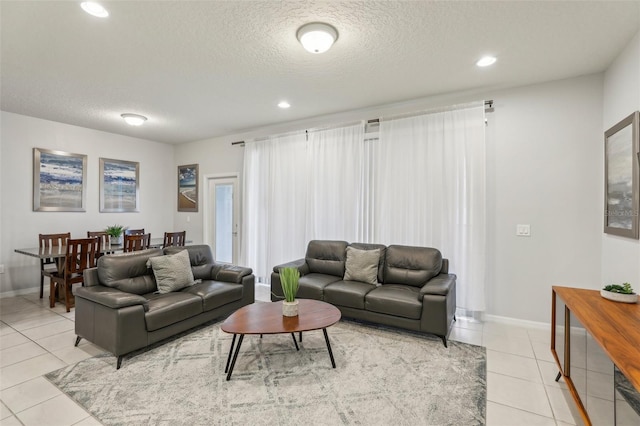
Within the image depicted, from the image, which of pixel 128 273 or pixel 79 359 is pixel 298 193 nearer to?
pixel 128 273

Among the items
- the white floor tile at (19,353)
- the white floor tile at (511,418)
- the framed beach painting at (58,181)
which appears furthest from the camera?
the framed beach painting at (58,181)

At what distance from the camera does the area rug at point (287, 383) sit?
1987mm

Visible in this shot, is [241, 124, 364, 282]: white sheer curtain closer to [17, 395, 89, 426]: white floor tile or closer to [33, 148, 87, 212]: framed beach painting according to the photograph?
[33, 148, 87, 212]: framed beach painting

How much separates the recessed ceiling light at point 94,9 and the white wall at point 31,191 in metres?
3.81

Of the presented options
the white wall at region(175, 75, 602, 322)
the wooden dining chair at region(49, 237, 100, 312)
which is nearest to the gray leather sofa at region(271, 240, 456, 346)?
the white wall at region(175, 75, 602, 322)

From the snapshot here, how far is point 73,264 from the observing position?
4039 mm

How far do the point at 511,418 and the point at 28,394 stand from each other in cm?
339

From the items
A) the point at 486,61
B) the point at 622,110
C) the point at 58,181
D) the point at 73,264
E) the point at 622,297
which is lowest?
the point at 73,264

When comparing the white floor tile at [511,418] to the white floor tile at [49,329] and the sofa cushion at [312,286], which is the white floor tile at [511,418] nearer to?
the sofa cushion at [312,286]

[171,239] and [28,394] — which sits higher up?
[171,239]

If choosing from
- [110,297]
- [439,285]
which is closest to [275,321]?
[110,297]

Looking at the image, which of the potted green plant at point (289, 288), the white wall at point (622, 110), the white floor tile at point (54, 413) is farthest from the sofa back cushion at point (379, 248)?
the white floor tile at point (54, 413)

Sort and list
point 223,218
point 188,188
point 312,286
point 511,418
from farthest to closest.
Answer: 1. point 188,188
2. point 223,218
3. point 312,286
4. point 511,418

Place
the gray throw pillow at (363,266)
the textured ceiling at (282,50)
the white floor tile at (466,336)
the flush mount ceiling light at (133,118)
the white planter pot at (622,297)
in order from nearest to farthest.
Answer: the white planter pot at (622,297), the textured ceiling at (282,50), the white floor tile at (466,336), the gray throw pillow at (363,266), the flush mount ceiling light at (133,118)
